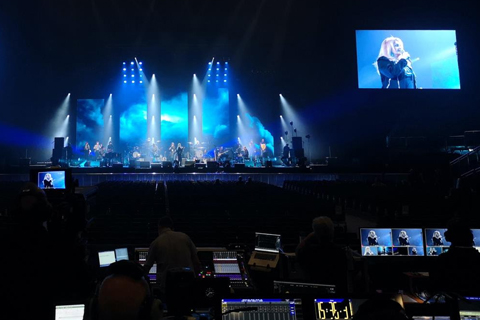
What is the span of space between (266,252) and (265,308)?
255 centimetres

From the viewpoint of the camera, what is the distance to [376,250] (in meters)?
4.93

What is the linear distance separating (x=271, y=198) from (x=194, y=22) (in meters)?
13.8

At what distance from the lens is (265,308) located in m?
1.89

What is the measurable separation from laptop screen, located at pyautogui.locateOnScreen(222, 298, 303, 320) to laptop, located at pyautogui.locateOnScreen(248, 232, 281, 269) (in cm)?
241

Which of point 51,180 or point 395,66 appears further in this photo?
point 395,66

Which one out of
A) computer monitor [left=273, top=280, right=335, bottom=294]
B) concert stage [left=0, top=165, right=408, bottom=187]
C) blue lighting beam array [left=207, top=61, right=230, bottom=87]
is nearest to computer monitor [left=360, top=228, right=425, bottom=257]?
computer monitor [left=273, top=280, right=335, bottom=294]

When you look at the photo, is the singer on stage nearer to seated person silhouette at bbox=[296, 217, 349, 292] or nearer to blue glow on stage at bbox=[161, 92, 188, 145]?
blue glow on stage at bbox=[161, 92, 188, 145]

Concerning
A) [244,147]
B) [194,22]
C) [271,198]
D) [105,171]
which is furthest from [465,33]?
[105,171]

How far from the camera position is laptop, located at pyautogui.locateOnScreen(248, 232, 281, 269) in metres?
4.31

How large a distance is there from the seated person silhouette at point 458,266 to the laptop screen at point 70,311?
7.13 ft

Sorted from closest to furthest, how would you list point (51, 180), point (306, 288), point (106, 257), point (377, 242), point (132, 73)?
point (306, 288) < point (51, 180) < point (106, 257) < point (377, 242) < point (132, 73)

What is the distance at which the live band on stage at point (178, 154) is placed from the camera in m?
19.7

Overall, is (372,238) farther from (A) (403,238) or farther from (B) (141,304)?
(B) (141,304)

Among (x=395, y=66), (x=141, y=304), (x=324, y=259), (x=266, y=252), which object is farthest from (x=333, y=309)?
(x=395, y=66)
